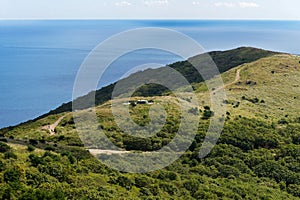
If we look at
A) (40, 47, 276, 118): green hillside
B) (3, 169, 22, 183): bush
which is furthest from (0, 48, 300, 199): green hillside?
(40, 47, 276, 118): green hillside

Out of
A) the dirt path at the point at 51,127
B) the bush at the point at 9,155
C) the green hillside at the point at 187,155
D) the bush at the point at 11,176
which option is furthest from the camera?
the dirt path at the point at 51,127

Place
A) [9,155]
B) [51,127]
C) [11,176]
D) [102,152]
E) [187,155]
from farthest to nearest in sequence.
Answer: [51,127] < [187,155] < [102,152] < [9,155] < [11,176]

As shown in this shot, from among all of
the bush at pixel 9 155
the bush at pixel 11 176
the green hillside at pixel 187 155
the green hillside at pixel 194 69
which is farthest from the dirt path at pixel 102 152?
the green hillside at pixel 194 69

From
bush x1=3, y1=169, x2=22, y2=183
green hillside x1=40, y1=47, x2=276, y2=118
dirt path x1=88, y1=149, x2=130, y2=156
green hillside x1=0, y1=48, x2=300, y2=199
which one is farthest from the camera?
green hillside x1=40, y1=47, x2=276, y2=118

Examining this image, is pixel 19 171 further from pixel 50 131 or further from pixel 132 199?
pixel 50 131

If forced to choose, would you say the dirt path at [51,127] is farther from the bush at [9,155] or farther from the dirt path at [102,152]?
the bush at [9,155]

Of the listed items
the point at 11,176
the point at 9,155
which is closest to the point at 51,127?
the point at 9,155

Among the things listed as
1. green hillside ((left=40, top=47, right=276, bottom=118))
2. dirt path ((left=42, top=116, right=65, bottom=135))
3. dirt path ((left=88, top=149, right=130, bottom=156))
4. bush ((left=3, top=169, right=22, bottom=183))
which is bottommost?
dirt path ((left=88, top=149, right=130, bottom=156))

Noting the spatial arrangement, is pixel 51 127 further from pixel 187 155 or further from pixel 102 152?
pixel 187 155

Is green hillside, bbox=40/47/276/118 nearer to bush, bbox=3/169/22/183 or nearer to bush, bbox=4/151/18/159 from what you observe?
bush, bbox=4/151/18/159
